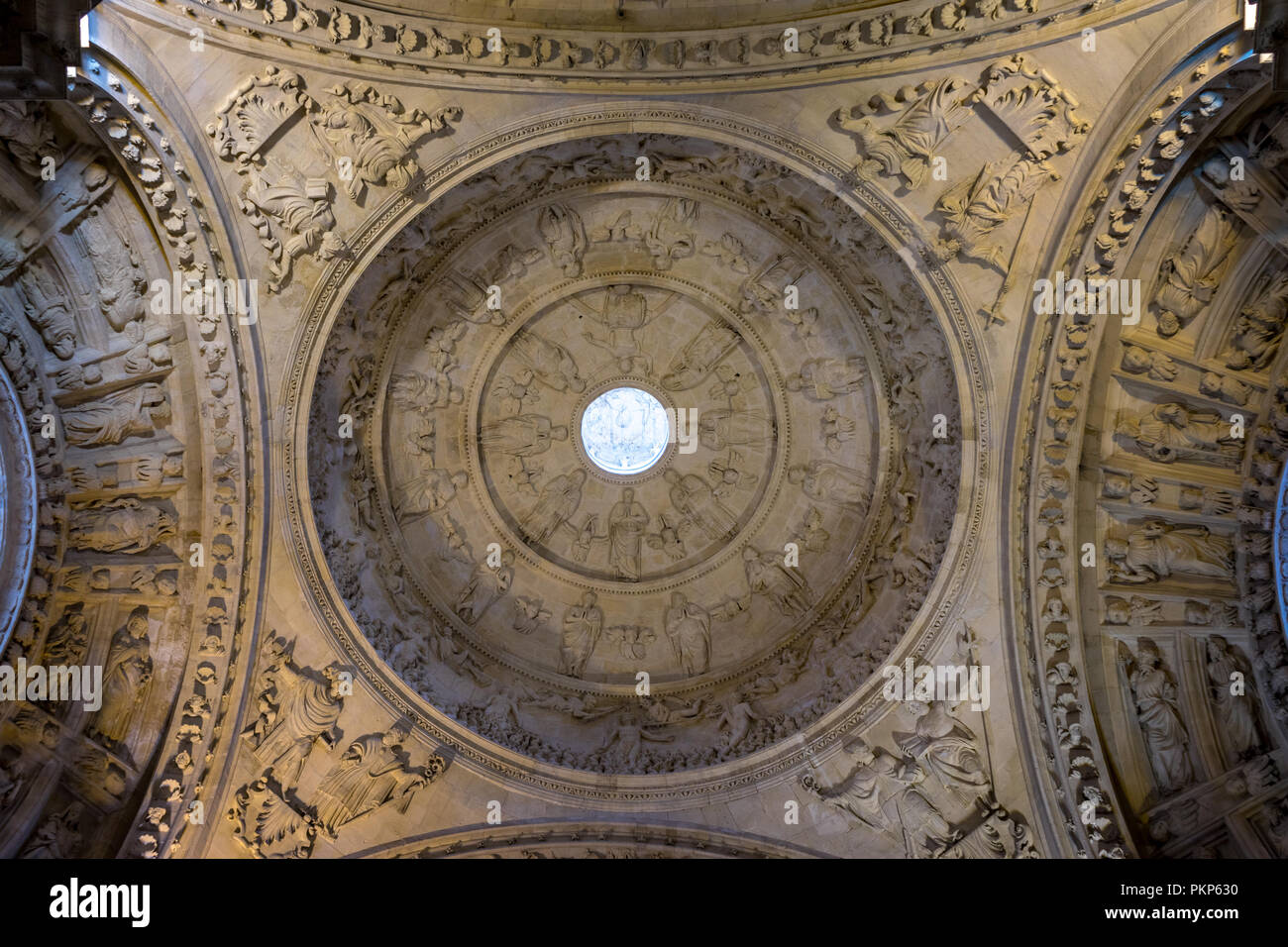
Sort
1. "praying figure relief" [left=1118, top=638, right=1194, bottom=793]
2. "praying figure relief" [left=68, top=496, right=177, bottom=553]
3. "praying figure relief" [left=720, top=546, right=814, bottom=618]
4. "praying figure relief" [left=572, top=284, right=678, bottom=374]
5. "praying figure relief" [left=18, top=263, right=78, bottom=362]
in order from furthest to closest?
"praying figure relief" [left=572, top=284, right=678, bottom=374] → "praying figure relief" [left=720, top=546, right=814, bottom=618] → "praying figure relief" [left=68, top=496, right=177, bottom=553] → "praying figure relief" [left=1118, top=638, right=1194, bottom=793] → "praying figure relief" [left=18, top=263, right=78, bottom=362]

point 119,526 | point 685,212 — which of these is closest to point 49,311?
point 119,526

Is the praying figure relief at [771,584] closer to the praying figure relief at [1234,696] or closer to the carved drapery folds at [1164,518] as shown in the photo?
the carved drapery folds at [1164,518]

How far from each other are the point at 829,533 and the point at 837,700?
338 cm

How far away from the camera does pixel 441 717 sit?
665 inches

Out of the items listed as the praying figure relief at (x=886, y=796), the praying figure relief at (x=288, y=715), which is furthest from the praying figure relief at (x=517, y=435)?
the praying figure relief at (x=886, y=796)

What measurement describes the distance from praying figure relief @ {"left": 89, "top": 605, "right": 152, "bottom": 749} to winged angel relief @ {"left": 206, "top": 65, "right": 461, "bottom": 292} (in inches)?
220

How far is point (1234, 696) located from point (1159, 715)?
1034mm

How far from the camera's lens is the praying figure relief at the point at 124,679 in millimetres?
15727

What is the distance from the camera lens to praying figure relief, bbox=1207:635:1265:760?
14977mm

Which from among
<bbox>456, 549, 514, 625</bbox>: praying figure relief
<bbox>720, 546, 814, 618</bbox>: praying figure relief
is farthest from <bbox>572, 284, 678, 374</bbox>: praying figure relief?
<bbox>456, 549, 514, 625</bbox>: praying figure relief

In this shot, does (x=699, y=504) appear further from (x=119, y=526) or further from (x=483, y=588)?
(x=119, y=526)

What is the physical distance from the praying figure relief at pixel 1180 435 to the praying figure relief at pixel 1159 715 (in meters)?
2.79

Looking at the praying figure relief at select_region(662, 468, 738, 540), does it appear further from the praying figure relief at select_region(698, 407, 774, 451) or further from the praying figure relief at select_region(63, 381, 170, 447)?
the praying figure relief at select_region(63, 381, 170, 447)

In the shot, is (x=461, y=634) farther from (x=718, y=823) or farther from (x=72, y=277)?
(x=72, y=277)
